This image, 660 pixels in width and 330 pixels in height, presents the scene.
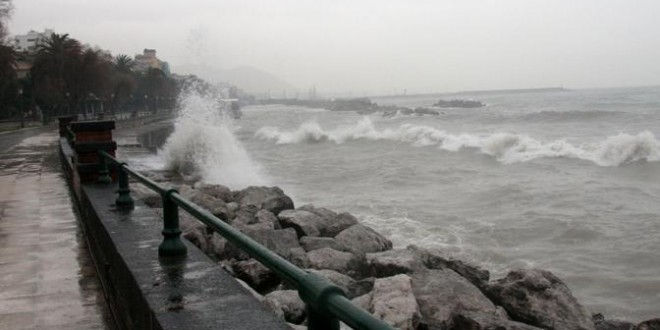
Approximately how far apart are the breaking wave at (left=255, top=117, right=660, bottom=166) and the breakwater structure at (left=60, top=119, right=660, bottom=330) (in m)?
14.7

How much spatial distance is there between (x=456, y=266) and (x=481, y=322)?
7.46 feet

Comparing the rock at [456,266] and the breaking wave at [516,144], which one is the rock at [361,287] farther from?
the breaking wave at [516,144]

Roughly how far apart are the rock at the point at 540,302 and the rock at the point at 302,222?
11.9 feet

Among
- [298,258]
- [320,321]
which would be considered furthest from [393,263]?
[320,321]

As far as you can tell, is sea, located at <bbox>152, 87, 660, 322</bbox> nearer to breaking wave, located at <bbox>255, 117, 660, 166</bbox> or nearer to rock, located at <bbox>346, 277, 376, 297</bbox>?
breaking wave, located at <bbox>255, 117, 660, 166</bbox>

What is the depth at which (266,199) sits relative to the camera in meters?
12.1

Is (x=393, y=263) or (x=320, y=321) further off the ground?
(x=320, y=321)

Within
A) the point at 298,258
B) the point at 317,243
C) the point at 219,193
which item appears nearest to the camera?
the point at 298,258

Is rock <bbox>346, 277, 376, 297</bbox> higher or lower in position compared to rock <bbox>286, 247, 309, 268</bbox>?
lower

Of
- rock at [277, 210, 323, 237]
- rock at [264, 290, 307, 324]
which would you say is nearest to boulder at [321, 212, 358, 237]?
rock at [277, 210, 323, 237]

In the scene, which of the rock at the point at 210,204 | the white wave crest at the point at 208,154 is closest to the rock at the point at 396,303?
the rock at the point at 210,204

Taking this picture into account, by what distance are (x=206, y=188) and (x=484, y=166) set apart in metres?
12.5

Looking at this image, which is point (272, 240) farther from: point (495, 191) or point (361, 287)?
point (495, 191)

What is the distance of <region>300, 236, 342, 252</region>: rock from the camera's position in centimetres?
857
